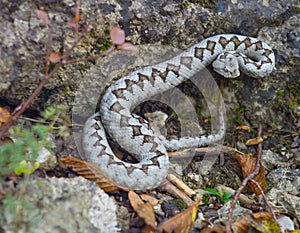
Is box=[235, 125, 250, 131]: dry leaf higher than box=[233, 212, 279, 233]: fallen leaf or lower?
higher

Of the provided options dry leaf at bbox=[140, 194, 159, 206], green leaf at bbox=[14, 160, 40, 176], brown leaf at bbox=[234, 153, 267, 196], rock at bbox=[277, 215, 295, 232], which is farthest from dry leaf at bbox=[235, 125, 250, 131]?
green leaf at bbox=[14, 160, 40, 176]

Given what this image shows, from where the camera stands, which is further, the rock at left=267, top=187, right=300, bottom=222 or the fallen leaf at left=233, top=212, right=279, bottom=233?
the rock at left=267, top=187, right=300, bottom=222

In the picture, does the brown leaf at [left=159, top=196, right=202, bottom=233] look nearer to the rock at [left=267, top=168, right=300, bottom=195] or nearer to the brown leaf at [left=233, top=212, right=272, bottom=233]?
the brown leaf at [left=233, top=212, right=272, bottom=233]

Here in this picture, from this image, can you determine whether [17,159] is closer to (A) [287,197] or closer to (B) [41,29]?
(B) [41,29]

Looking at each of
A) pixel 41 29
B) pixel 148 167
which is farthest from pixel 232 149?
pixel 41 29

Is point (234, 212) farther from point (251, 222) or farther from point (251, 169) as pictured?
point (251, 169)
